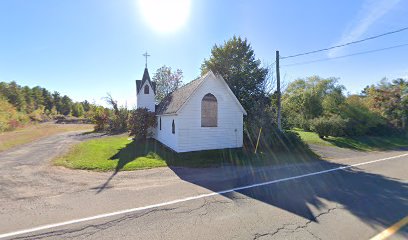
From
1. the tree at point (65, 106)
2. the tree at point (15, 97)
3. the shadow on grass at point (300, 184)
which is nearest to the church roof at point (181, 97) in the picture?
the shadow on grass at point (300, 184)

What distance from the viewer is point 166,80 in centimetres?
4609

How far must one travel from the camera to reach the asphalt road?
483 centimetres

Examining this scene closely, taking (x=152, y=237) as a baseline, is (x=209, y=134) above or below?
above

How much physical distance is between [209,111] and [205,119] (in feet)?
2.09

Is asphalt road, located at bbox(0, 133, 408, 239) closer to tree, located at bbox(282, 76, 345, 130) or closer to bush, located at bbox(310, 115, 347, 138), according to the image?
bush, located at bbox(310, 115, 347, 138)

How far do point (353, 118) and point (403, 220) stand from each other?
80.6 ft

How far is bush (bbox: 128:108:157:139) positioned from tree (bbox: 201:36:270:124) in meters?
9.50

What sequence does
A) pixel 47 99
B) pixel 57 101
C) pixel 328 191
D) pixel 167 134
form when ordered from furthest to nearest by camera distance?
pixel 57 101 < pixel 47 99 < pixel 167 134 < pixel 328 191

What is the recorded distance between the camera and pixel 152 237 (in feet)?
14.9

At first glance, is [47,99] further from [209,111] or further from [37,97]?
[209,111]

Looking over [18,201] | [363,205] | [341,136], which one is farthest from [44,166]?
[341,136]

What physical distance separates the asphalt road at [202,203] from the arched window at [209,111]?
505cm

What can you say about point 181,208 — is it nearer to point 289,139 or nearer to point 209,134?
point 209,134

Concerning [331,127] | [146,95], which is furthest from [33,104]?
[331,127]
